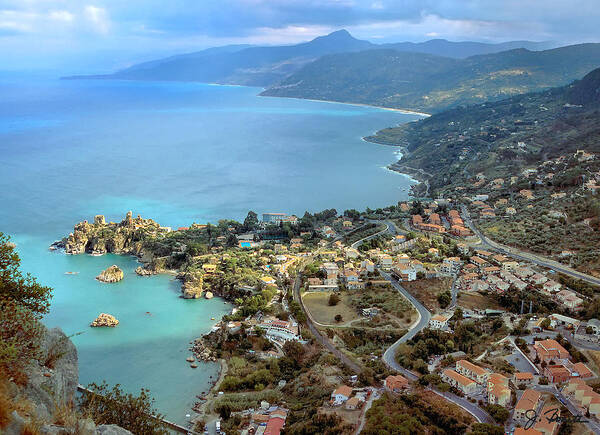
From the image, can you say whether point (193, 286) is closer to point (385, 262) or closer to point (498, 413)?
point (385, 262)

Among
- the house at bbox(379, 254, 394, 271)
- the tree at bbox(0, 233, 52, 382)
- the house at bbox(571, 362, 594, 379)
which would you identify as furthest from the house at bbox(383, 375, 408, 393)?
the house at bbox(379, 254, 394, 271)

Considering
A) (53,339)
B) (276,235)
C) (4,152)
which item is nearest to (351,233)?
(276,235)

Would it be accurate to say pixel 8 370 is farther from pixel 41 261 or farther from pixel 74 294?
pixel 41 261

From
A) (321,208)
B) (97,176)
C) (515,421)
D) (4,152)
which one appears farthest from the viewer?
(4,152)

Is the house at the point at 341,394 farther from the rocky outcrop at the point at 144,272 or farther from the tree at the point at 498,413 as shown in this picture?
the rocky outcrop at the point at 144,272

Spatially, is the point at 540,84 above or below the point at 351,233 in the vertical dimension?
above

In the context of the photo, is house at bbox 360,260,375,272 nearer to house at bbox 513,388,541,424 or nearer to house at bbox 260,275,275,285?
house at bbox 260,275,275,285
